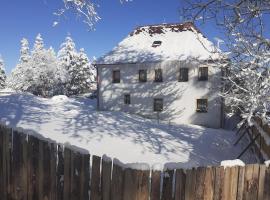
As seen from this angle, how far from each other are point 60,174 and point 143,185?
3.93 ft

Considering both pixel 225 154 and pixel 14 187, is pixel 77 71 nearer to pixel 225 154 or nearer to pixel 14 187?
pixel 225 154

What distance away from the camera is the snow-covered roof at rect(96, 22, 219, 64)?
2880 cm

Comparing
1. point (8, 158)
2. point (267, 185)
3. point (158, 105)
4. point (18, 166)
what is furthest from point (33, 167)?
point (158, 105)

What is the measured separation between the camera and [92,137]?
1753cm

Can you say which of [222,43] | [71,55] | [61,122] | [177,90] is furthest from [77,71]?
[222,43]

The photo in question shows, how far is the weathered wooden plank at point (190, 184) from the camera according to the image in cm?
309

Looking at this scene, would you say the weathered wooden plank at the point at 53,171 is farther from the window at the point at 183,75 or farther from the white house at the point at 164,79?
the window at the point at 183,75

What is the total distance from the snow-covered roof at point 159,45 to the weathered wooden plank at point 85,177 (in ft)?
81.2

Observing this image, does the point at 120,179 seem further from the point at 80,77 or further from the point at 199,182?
the point at 80,77

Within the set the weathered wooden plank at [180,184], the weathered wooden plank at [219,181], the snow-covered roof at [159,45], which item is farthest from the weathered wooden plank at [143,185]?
the snow-covered roof at [159,45]

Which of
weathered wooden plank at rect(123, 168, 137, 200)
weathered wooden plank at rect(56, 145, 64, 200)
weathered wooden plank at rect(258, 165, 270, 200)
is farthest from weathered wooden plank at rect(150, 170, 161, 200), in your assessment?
weathered wooden plank at rect(56, 145, 64, 200)

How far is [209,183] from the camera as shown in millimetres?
3139

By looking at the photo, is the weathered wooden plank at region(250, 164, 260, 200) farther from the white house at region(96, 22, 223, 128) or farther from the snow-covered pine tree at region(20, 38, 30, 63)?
the snow-covered pine tree at region(20, 38, 30, 63)

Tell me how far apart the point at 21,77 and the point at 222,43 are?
4993 cm
